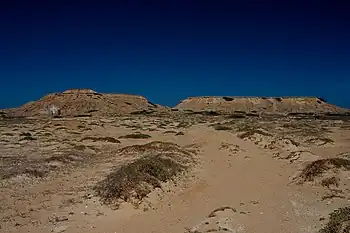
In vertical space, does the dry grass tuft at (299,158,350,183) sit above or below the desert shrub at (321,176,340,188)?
above

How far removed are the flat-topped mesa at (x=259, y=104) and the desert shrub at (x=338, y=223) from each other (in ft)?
537

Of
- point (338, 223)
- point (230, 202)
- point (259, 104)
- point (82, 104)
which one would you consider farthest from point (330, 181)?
point (259, 104)

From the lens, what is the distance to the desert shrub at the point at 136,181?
1557cm

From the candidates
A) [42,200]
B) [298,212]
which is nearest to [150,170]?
A: [42,200]

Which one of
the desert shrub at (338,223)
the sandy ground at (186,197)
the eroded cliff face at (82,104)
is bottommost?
the desert shrub at (338,223)

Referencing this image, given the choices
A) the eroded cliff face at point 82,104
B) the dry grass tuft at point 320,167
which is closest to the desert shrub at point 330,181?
the dry grass tuft at point 320,167

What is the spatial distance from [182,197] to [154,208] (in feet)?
7.14

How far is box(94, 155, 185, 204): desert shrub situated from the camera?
15570 millimetres

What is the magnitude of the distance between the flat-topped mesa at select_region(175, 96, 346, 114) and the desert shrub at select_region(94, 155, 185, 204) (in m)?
158

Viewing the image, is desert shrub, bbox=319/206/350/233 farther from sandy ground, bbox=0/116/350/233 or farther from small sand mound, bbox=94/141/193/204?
small sand mound, bbox=94/141/193/204

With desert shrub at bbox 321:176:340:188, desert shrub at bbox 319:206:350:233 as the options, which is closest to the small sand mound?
desert shrub at bbox 319:206:350:233

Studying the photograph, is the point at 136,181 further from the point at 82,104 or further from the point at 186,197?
the point at 82,104

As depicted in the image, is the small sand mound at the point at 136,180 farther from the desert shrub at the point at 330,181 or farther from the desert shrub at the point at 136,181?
the desert shrub at the point at 330,181

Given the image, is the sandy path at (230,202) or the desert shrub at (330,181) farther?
the desert shrub at (330,181)
